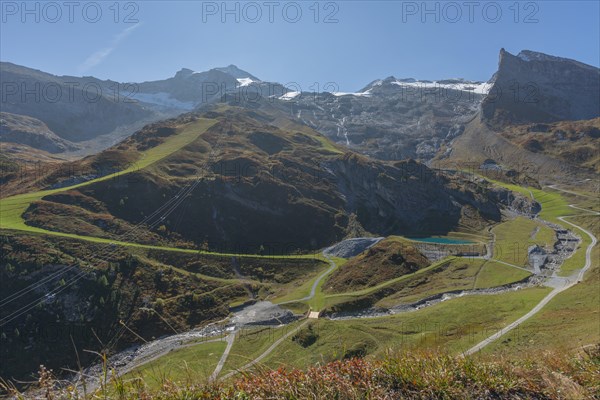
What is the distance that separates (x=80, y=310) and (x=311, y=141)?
12661cm

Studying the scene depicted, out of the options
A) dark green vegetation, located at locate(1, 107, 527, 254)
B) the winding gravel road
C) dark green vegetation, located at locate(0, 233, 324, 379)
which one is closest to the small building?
the winding gravel road

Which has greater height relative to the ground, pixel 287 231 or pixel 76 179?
pixel 76 179

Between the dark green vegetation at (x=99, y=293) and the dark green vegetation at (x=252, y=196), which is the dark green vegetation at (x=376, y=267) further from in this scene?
the dark green vegetation at (x=252, y=196)

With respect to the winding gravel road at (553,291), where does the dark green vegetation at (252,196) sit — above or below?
above

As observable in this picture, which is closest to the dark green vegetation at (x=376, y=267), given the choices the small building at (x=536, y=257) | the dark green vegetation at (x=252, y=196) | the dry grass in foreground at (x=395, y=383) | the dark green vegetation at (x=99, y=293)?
the dark green vegetation at (x=99, y=293)

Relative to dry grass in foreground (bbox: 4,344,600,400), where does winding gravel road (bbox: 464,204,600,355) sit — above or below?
below

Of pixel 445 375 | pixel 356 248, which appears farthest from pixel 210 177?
pixel 445 375

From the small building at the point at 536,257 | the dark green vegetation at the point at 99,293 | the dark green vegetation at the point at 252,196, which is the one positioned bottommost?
the dark green vegetation at the point at 99,293

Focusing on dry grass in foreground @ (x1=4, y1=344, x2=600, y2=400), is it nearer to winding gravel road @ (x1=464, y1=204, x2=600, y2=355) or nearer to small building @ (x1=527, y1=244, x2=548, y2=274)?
winding gravel road @ (x1=464, y1=204, x2=600, y2=355)

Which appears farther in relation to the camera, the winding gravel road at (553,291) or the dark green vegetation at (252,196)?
the dark green vegetation at (252,196)

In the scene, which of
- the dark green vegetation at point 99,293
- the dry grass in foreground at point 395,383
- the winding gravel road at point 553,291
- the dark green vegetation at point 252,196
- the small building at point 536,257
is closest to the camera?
the dry grass in foreground at point 395,383

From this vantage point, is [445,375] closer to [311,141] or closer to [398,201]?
[398,201]

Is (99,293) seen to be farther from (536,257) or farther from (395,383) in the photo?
(536,257)

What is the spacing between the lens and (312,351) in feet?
144
